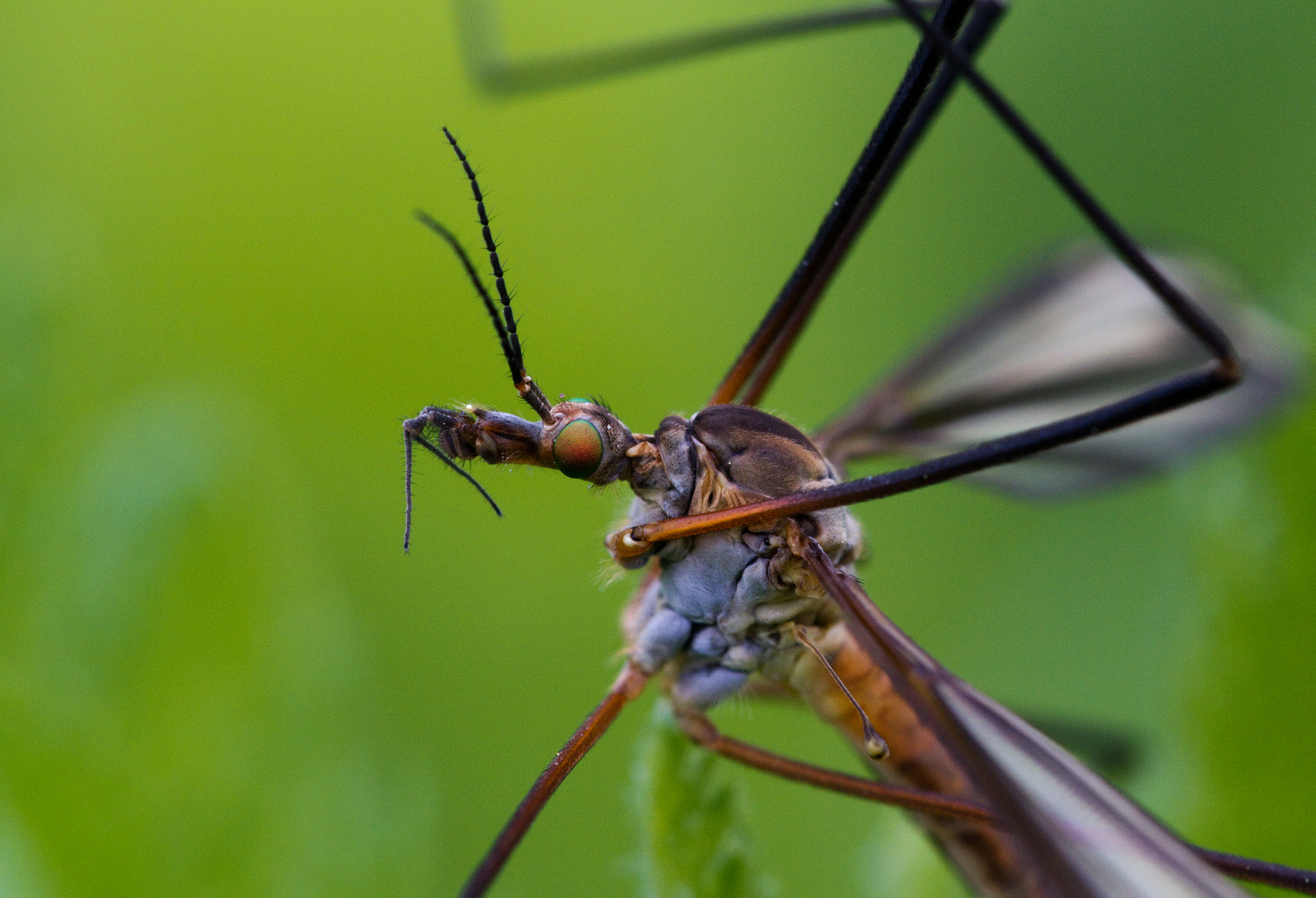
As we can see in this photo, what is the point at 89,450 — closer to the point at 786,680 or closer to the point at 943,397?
the point at 786,680

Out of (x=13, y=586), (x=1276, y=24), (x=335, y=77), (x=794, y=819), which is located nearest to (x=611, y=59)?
(x=335, y=77)

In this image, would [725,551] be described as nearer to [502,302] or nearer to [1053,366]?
[502,302]

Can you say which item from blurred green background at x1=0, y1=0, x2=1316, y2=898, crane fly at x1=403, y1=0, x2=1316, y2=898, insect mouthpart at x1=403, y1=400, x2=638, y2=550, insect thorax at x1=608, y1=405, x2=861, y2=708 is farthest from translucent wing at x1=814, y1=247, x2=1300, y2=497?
insect mouthpart at x1=403, y1=400, x2=638, y2=550

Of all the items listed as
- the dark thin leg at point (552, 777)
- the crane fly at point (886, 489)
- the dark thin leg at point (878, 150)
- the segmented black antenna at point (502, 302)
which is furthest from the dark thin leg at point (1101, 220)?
the dark thin leg at point (552, 777)

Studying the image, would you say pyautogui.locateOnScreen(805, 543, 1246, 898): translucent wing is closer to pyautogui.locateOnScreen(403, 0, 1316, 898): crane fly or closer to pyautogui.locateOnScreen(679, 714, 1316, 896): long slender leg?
pyautogui.locateOnScreen(403, 0, 1316, 898): crane fly

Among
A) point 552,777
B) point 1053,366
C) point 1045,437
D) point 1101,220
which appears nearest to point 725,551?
point 552,777
